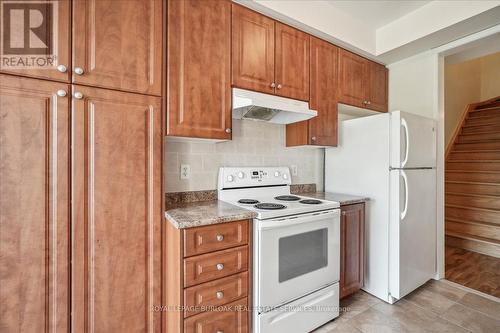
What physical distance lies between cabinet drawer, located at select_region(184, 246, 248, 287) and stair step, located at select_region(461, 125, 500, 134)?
523 cm

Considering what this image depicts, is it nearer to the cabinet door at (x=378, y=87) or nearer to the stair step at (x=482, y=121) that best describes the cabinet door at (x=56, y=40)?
the cabinet door at (x=378, y=87)

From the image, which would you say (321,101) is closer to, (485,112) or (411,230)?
(411,230)

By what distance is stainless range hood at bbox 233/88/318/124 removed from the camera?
172cm

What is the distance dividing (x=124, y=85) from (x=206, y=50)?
22.6 inches

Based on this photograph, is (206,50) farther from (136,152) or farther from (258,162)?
(258,162)

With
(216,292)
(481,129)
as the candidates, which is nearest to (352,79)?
(216,292)

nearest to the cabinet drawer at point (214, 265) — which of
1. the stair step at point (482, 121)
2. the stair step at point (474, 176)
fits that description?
the stair step at point (474, 176)

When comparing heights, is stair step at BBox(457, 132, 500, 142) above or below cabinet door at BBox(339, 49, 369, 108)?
below

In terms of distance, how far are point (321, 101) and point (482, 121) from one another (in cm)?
440

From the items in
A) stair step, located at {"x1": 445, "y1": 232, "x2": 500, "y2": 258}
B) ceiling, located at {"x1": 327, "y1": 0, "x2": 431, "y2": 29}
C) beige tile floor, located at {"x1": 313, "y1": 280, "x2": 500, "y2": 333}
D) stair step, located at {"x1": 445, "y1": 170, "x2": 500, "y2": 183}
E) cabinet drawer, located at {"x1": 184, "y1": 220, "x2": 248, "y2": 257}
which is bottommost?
beige tile floor, located at {"x1": 313, "y1": 280, "x2": 500, "y2": 333}

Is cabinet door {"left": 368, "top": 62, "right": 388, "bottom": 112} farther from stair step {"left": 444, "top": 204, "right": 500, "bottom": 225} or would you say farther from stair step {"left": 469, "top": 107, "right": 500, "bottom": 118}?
stair step {"left": 469, "top": 107, "right": 500, "bottom": 118}

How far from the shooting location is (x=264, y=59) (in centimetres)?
191

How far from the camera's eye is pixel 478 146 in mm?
4312

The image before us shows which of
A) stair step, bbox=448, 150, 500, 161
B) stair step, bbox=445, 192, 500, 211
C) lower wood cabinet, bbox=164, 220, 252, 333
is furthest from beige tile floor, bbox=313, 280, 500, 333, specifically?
stair step, bbox=448, 150, 500, 161
